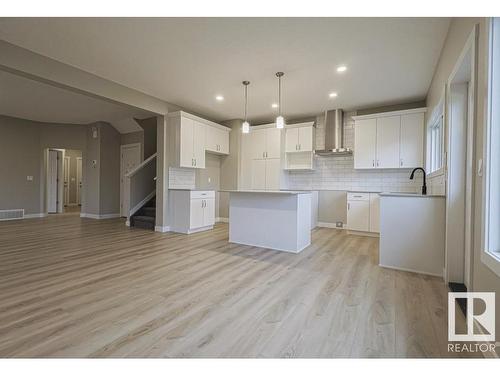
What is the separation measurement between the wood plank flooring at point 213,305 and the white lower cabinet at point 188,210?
147 cm

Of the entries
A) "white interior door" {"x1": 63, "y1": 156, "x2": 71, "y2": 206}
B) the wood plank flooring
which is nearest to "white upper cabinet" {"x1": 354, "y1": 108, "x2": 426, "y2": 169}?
the wood plank flooring

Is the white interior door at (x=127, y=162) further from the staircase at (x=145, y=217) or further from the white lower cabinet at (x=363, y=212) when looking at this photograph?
the white lower cabinet at (x=363, y=212)

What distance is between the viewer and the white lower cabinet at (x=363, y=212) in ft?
16.5

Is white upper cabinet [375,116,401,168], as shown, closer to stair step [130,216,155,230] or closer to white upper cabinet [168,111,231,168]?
white upper cabinet [168,111,231,168]

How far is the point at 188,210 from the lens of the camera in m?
5.18

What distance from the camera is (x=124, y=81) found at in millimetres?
4270

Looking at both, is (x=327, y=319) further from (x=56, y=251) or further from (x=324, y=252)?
(x=56, y=251)

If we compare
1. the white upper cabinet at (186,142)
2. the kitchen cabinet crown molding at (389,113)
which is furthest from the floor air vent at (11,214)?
the kitchen cabinet crown molding at (389,113)

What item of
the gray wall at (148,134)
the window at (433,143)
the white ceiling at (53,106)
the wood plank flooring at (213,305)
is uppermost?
the white ceiling at (53,106)

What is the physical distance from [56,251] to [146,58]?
3106mm

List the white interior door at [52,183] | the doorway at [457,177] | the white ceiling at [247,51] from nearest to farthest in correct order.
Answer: the doorway at [457,177] → the white ceiling at [247,51] → the white interior door at [52,183]

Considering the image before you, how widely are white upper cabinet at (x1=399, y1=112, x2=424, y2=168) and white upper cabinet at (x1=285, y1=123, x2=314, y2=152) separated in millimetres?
1921

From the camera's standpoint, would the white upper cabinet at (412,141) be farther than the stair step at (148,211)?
No
